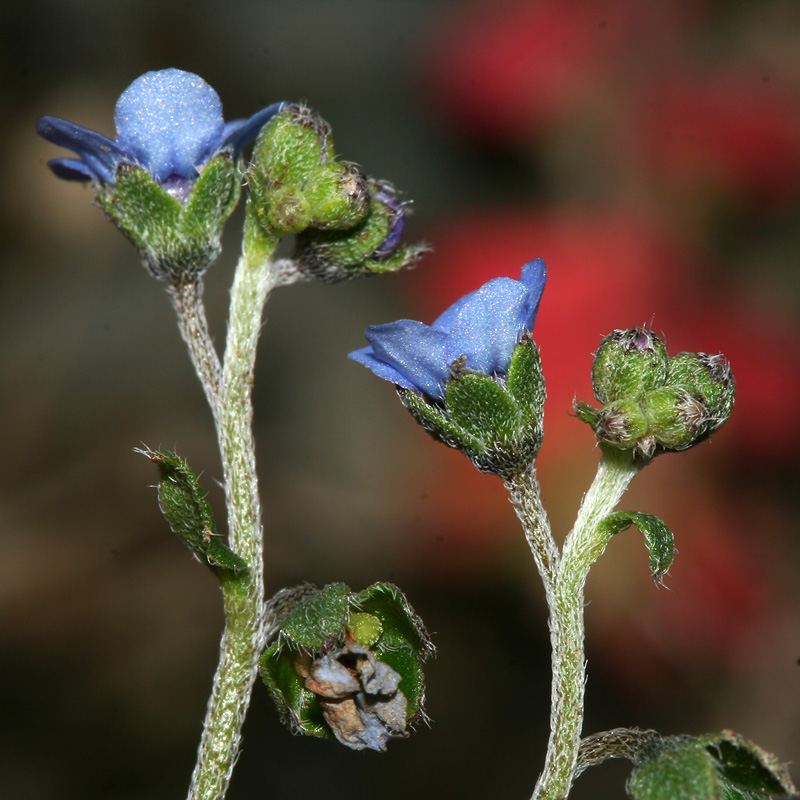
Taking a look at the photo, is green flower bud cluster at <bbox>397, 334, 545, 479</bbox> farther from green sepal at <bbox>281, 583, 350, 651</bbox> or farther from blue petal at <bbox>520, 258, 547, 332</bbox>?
green sepal at <bbox>281, 583, 350, 651</bbox>

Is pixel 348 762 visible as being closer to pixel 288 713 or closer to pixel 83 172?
pixel 288 713

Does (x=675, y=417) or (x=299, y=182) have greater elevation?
(x=299, y=182)

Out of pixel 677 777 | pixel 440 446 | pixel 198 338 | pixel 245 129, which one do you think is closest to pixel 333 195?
pixel 245 129

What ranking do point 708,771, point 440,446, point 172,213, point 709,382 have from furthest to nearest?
point 440,446 → point 172,213 → point 709,382 → point 708,771

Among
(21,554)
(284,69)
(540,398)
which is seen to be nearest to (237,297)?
(540,398)

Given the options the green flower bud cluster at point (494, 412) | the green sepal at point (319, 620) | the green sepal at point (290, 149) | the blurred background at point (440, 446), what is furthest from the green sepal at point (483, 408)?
the blurred background at point (440, 446)

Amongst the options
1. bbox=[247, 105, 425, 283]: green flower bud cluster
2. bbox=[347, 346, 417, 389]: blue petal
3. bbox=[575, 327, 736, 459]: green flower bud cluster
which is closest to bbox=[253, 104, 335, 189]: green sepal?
bbox=[247, 105, 425, 283]: green flower bud cluster

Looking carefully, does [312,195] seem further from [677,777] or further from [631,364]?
[677,777]
